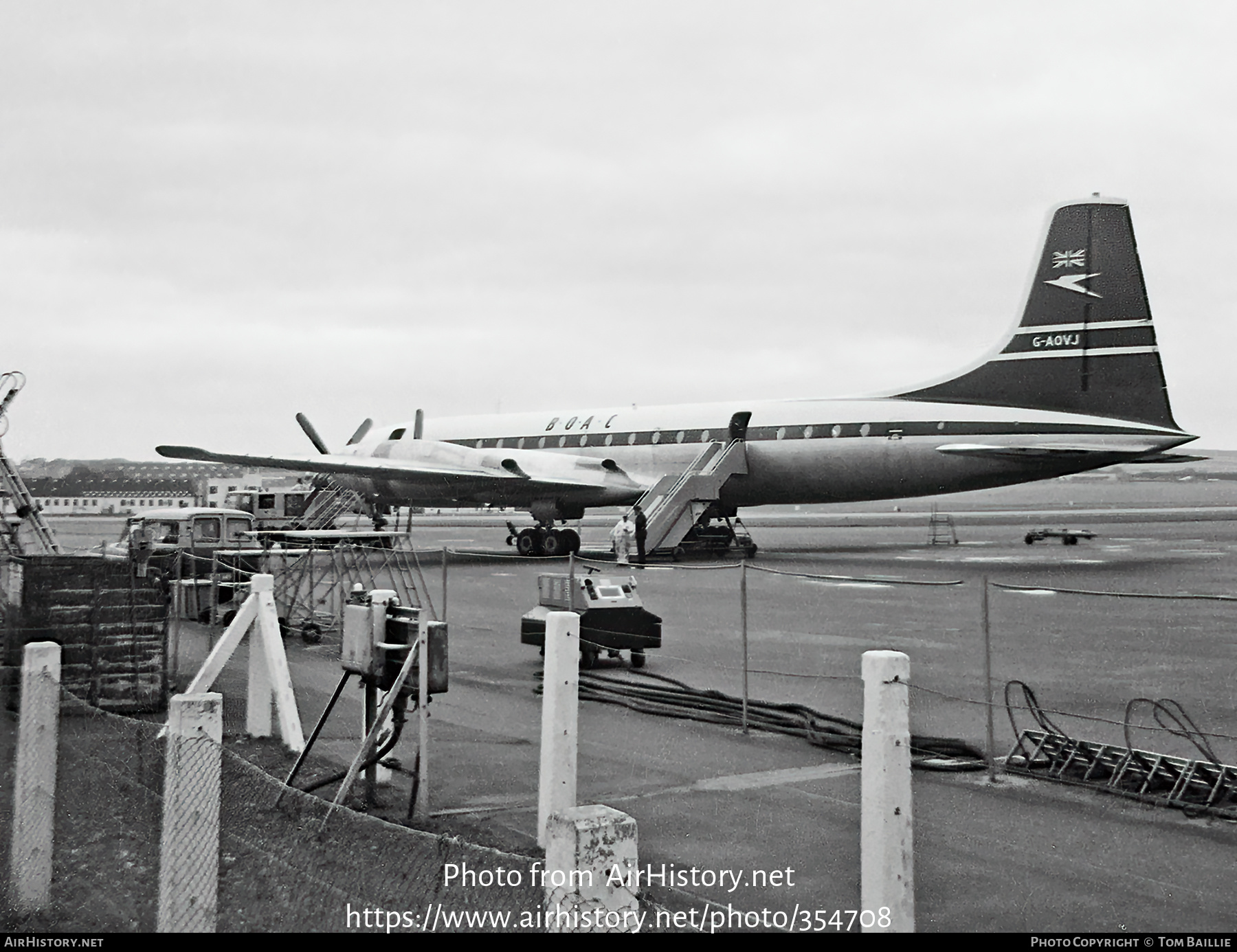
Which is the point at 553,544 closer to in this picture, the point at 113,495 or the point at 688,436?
the point at 688,436

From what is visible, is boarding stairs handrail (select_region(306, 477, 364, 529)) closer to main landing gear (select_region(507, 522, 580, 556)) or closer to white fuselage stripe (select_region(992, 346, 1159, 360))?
main landing gear (select_region(507, 522, 580, 556))

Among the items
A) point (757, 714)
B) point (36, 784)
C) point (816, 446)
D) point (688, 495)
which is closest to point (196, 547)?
point (688, 495)

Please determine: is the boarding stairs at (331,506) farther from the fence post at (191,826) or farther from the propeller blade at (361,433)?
the fence post at (191,826)

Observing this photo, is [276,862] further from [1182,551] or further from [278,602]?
[1182,551]

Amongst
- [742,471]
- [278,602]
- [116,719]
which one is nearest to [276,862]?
[116,719]

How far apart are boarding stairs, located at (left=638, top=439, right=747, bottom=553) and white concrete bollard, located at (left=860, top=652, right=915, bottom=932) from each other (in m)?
23.5

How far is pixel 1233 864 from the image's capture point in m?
6.09

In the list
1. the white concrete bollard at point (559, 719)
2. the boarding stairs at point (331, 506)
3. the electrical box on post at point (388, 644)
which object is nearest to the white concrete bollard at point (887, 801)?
the white concrete bollard at point (559, 719)

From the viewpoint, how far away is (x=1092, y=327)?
27.0 meters

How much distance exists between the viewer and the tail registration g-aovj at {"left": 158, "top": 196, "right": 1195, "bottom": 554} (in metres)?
26.9

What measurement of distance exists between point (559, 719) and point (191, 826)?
232 centimetres

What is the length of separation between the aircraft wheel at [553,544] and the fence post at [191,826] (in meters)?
25.6

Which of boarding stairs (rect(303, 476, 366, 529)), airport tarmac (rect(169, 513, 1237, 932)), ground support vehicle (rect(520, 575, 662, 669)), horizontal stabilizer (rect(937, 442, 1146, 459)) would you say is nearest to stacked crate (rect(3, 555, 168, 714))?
airport tarmac (rect(169, 513, 1237, 932))

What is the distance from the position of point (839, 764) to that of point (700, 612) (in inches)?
394
